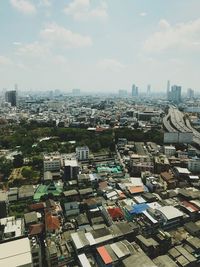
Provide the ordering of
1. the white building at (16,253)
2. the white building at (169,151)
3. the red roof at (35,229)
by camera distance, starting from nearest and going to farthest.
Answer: the white building at (16,253) → the red roof at (35,229) → the white building at (169,151)

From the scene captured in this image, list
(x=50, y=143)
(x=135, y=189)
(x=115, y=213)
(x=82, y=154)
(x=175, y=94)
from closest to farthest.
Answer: (x=115, y=213) → (x=135, y=189) → (x=82, y=154) → (x=50, y=143) → (x=175, y=94)

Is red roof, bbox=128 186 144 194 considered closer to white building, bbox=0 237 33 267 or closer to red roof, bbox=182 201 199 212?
red roof, bbox=182 201 199 212

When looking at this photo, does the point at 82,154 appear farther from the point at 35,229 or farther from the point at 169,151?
the point at 35,229

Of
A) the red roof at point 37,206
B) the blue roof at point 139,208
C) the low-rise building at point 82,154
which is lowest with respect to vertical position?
the red roof at point 37,206

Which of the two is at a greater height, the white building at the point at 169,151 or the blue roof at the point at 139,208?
the white building at the point at 169,151

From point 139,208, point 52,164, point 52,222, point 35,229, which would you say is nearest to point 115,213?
point 139,208

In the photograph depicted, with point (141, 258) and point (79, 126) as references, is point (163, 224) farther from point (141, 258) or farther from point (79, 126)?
point (79, 126)

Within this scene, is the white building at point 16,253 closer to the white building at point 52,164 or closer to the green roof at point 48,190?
the green roof at point 48,190

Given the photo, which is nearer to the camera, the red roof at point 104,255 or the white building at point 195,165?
the red roof at point 104,255

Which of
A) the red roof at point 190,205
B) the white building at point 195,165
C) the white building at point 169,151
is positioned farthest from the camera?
the white building at point 169,151

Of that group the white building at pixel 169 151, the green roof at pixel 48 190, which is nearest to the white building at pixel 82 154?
the green roof at pixel 48 190
